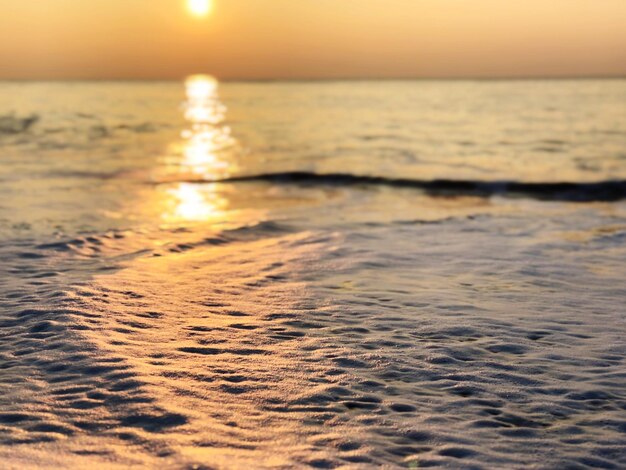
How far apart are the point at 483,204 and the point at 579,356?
11677 millimetres

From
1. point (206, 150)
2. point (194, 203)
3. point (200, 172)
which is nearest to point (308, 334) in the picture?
point (194, 203)

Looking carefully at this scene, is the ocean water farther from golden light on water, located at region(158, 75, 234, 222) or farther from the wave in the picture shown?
the wave

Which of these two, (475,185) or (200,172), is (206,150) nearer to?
(200,172)

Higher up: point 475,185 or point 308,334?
point 475,185

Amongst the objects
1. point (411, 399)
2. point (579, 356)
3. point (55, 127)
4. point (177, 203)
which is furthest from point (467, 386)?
point (55, 127)

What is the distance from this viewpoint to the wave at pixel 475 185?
18.9 metres

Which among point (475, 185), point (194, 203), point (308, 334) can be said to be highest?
point (475, 185)

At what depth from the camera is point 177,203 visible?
620 inches

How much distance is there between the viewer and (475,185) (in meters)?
21.0

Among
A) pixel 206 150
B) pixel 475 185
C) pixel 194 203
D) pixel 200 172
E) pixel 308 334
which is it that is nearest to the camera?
pixel 308 334

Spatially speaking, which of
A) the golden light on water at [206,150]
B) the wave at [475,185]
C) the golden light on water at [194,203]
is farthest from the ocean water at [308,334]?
the golden light on water at [206,150]

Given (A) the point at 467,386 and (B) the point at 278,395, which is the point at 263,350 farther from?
(A) the point at 467,386

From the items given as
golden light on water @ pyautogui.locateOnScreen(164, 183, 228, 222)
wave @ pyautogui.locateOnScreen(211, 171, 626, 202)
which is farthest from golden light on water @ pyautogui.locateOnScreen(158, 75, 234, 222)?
wave @ pyautogui.locateOnScreen(211, 171, 626, 202)

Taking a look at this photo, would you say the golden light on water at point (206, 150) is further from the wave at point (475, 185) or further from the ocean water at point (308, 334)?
the ocean water at point (308, 334)
